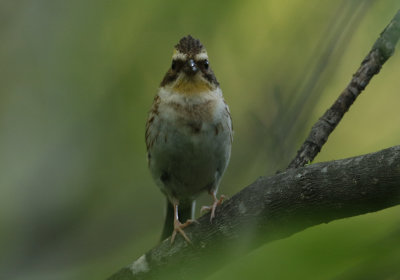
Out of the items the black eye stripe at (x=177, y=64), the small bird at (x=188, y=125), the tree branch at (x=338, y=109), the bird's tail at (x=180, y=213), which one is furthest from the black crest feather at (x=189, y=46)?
the bird's tail at (x=180, y=213)

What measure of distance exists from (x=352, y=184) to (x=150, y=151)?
107 inches

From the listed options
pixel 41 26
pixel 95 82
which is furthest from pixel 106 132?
pixel 41 26

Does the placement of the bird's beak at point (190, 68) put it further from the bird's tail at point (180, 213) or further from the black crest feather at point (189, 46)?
the bird's tail at point (180, 213)

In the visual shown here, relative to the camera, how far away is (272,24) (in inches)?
141

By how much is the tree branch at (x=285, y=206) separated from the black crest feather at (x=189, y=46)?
1633mm

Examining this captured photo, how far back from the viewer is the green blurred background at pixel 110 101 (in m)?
3.40

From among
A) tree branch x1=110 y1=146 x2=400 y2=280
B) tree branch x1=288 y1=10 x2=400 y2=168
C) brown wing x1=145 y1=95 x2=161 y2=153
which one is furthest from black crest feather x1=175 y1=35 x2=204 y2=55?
tree branch x1=110 y1=146 x2=400 y2=280

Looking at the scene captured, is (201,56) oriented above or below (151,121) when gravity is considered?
above

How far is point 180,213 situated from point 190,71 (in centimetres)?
183

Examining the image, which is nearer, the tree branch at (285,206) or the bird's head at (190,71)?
the tree branch at (285,206)

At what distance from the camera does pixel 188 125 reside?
16.3 feet

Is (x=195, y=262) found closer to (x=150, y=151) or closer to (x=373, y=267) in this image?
(x=150, y=151)

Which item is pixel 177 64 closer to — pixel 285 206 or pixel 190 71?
pixel 190 71

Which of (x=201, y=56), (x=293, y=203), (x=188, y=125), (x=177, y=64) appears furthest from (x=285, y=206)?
(x=177, y=64)
